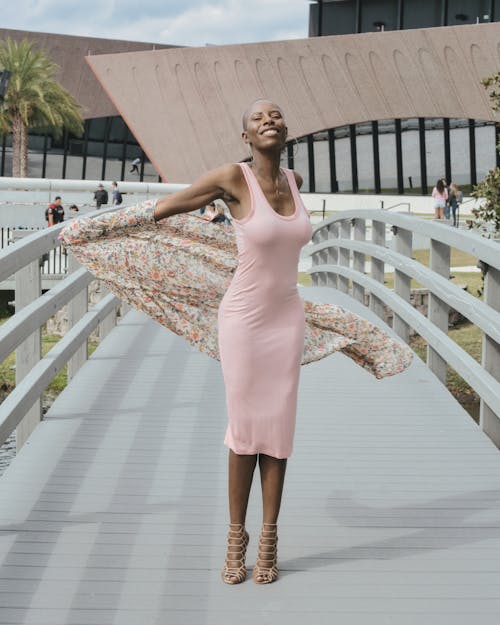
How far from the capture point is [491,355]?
239 inches

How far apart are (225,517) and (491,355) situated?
2.02 metres

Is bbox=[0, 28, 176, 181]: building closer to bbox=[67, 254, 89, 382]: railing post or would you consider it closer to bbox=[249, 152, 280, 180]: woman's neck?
bbox=[67, 254, 89, 382]: railing post

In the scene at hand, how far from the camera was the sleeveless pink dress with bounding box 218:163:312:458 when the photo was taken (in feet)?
12.9

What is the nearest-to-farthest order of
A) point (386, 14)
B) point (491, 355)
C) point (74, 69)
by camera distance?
point (491, 355), point (74, 69), point (386, 14)

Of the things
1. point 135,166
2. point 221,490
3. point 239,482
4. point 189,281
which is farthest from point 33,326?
point 135,166

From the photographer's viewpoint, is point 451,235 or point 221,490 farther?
point 451,235

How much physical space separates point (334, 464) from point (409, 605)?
190 cm

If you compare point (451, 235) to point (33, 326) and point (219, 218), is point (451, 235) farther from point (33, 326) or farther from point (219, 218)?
point (33, 326)

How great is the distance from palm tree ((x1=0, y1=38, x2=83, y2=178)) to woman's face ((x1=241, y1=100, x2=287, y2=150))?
46301 mm

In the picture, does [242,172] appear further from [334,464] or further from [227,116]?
[227,116]

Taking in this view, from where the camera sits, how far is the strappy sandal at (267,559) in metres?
4.08

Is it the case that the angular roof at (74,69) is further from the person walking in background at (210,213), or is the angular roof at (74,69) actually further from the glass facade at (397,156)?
the person walking in background at (210,213)

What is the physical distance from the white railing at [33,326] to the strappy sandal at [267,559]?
52.5 inches

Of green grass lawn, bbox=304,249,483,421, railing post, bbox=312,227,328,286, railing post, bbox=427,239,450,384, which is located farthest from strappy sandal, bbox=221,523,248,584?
green grass lawn, bbox=304,249,483,421
